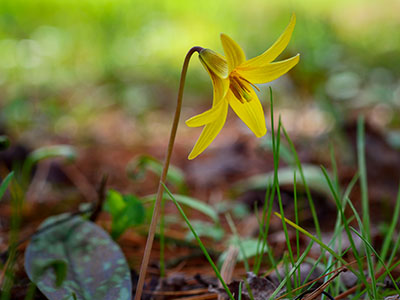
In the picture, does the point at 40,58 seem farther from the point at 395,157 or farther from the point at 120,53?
the point at 395,157

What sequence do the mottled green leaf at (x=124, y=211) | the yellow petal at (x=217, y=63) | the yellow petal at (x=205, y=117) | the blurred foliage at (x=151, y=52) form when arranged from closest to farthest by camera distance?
the yellow petal at (x=205, y=117) → the yellow petal at (x=217, y=63) → the mottled green leaf at (x=124, y=211) → the blurred foliage at (x=151, y=52)

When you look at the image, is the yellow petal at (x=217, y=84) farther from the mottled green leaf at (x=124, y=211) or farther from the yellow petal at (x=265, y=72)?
the mottled green leaf at (x=124, y=211)

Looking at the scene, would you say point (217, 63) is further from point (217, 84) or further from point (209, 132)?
point (209, 132)

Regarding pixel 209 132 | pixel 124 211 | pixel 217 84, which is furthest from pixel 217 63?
pixel 124 211

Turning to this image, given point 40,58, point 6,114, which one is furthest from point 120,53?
point 6,114

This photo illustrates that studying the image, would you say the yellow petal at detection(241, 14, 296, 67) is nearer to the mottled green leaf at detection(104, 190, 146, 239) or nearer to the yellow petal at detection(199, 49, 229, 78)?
the yellow petal at detection(199, 49, 229, 78)

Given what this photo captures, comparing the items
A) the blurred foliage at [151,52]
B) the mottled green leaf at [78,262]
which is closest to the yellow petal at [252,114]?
the mottled green leaf at [78,262]
